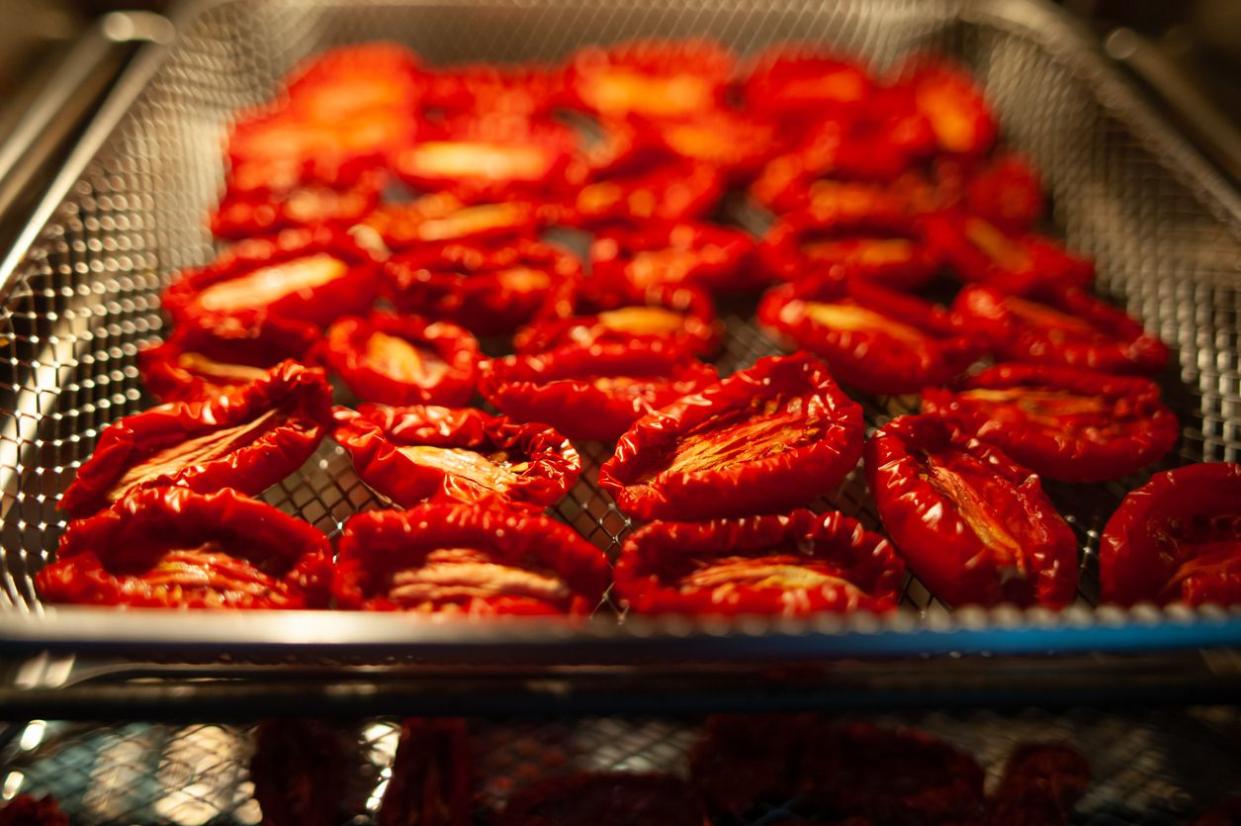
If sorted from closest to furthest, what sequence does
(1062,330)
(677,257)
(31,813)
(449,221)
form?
1. (31,813)
2. (1062,330)
3. (677,257)
4. (449,221)

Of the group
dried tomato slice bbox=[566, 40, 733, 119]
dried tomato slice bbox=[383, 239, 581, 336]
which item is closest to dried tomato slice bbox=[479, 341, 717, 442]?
dried tomato slice bbox=[383, 239, 581, 336]

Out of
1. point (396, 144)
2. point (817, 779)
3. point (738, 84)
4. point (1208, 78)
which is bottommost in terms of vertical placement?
point (817, 779)

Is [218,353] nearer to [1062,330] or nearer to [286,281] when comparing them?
[286,281]

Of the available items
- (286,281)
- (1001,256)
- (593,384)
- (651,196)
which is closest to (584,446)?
(593,384)

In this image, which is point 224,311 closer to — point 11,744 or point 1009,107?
point 11,744

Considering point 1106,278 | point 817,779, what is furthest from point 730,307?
point 817,779

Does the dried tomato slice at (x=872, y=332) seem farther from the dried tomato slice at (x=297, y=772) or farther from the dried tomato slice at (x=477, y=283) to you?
the dried tomato slice at (x=297, y=772)

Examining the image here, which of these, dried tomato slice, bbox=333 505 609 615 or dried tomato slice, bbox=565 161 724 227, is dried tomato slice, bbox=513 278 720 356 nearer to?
dried tomato slice, bbox=565 161 724 227
